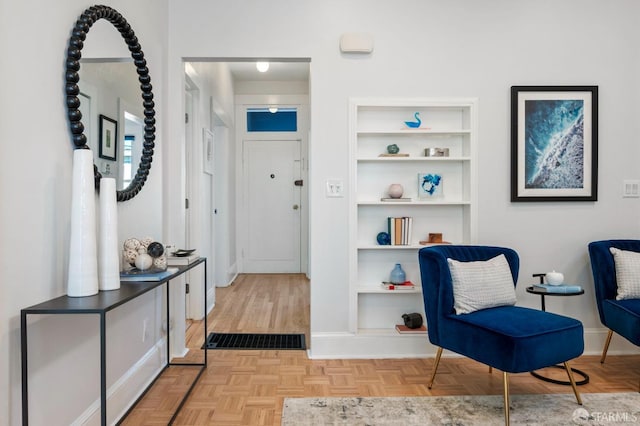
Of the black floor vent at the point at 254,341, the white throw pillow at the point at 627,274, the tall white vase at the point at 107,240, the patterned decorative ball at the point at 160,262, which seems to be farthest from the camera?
the black floor vent at the point at 254,341

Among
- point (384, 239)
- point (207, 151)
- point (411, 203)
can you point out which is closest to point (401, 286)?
point (384, 239)

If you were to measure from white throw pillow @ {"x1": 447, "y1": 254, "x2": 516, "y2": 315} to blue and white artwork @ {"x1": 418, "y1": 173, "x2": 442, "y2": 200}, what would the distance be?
68 cm

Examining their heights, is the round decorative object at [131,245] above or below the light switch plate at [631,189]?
below

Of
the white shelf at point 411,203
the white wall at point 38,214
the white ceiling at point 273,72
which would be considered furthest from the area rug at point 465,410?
the white ceiling at point 273,72

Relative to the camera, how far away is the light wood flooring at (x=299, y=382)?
2.13m

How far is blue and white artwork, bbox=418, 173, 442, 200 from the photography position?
2.92m

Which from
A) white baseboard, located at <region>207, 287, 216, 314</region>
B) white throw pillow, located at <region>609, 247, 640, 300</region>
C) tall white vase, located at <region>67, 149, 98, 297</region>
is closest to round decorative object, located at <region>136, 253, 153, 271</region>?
tall white vase, located at <region>67, 149, 98, 297</region>

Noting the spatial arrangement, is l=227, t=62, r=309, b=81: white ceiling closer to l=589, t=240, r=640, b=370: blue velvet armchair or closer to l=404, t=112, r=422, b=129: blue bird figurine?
l=404, t=112, r=422, b=129: blue bird figurine

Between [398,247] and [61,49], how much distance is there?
2120 millimetres

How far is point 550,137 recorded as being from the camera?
2930mm

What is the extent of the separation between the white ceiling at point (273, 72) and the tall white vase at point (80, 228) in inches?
158

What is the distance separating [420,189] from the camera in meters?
2.94

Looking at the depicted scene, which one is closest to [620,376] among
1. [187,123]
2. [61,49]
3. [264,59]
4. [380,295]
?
[380,295]

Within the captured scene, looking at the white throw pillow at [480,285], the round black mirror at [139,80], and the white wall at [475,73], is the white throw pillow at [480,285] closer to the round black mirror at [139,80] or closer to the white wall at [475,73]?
the white wall at [475,73]
